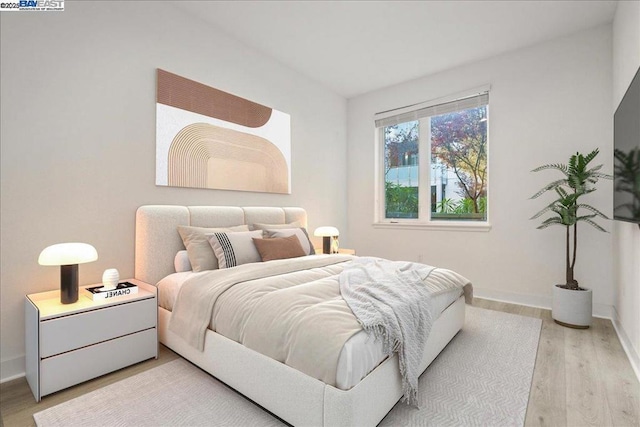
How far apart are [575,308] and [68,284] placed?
4044mm

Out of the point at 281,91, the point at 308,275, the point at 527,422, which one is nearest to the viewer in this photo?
the point at 527,422

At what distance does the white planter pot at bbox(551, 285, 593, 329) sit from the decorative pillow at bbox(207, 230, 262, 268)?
2.86m

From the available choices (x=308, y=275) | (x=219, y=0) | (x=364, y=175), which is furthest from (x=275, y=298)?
(x=364, y=175)

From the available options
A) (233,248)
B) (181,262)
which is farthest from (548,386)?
(181,262)

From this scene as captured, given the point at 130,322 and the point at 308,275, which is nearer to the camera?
the point at 130,322

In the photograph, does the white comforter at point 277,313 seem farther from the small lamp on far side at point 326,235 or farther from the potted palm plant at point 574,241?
the small lamp on far side at point 326,235

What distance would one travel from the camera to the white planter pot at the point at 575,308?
109 inches

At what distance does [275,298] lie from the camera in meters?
1.70

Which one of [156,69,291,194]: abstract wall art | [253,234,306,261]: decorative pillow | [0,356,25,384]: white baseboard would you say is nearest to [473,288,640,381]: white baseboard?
[253,234,306,261]: decorative pillow

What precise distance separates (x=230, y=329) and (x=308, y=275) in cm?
69

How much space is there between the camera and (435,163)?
4.32 meters

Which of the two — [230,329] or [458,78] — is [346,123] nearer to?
[458,78]

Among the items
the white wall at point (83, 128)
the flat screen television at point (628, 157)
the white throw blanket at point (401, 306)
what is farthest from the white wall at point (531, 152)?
the white wall at point (83, 128)

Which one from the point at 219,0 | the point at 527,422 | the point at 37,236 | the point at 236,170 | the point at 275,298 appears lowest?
the point at 527,422
